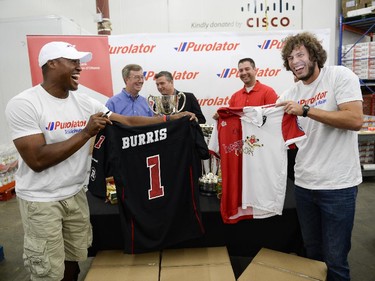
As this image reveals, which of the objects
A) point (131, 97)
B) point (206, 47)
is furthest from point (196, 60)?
point (131, 97)

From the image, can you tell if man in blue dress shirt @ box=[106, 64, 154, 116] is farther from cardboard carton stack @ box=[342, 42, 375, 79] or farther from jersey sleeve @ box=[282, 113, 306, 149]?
cardboard carton stack @ box=[342, 42, 375, 79]

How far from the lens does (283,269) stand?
1.78 metres

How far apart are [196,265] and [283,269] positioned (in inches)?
20.9

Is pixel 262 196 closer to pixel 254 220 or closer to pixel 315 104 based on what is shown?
pixel 254 220

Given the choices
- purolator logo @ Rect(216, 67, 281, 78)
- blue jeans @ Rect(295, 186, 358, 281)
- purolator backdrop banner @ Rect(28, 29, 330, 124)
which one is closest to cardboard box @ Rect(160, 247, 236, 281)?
blue jeans @ Rect(295, 186, 358, 281)

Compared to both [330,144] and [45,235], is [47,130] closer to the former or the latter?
[45,235]

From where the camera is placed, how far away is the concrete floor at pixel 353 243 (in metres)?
2.42

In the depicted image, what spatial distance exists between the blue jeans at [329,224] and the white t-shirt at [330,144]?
0.07 meters

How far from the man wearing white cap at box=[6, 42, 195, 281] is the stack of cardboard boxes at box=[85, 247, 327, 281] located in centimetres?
36

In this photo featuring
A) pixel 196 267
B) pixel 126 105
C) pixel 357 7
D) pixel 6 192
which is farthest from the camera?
pixel 357 7

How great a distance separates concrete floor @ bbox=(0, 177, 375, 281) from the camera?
242cm

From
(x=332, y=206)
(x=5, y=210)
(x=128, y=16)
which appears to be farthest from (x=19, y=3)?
(x=332, y=206)

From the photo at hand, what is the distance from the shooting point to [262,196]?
1.85 m

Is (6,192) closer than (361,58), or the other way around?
(6,192)
